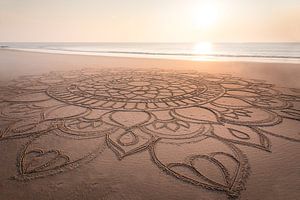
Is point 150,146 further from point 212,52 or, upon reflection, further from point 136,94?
point 212,52

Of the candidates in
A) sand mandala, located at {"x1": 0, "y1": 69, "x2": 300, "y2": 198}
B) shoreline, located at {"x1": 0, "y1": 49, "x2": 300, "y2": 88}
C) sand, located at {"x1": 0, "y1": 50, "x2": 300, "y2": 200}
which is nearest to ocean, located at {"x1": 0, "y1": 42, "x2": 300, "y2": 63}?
shoreline, located at {"x1": 0, "y1": 49, "x2": 300, "y2": 88}

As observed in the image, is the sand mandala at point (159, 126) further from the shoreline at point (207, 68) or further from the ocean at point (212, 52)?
the ocean at point (212, 52)

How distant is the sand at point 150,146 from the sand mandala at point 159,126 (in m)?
0.02

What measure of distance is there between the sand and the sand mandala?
0.02m

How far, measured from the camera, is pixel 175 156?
3.09 m

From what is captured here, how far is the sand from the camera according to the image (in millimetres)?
2492

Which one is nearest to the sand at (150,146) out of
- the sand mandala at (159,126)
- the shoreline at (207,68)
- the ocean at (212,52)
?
→ the sand mandala at (159,126)

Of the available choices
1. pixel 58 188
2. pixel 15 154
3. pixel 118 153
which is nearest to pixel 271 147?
pixel 118 153

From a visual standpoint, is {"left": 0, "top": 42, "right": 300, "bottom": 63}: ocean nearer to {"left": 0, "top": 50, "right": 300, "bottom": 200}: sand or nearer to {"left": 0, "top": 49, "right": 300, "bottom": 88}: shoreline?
{"left": 0, "top": 49, "right": 300, "bottom": 88}: shoreline

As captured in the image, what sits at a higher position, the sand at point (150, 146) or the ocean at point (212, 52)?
the ocean at point (212, 52)

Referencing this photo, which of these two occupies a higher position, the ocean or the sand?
the ocean

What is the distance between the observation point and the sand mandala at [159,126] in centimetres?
288

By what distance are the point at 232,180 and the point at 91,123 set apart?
279cm

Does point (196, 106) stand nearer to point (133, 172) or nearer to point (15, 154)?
point (133, 172)
